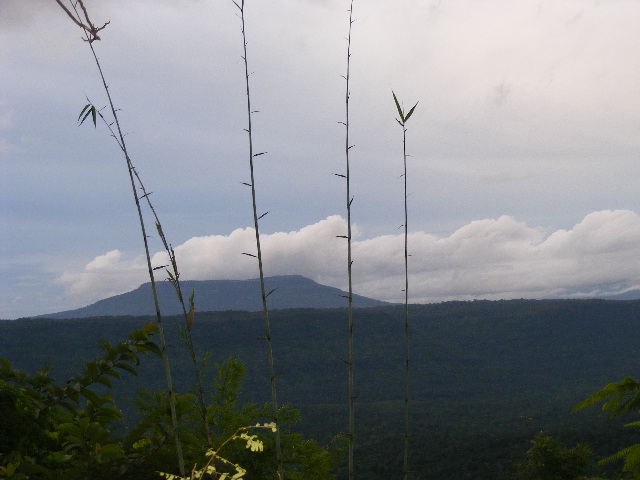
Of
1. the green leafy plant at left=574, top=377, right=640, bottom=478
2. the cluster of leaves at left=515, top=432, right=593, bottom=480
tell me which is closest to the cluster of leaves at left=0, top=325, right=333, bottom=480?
the green leafy plant at left=574, top=377, right=640, bottom=478

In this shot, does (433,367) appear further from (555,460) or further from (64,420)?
(64,420)

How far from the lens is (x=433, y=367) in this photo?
16288cm

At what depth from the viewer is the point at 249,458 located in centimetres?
713

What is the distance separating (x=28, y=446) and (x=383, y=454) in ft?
234

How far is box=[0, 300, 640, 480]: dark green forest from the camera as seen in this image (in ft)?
238

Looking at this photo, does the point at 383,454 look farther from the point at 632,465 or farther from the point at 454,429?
the point at 632,465

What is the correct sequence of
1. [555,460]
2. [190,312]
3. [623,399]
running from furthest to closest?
1. [555,460]
2. [623,399]
3. [190,312]

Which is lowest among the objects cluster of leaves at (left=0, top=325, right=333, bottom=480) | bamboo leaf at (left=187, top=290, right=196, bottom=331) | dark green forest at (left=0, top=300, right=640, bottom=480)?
dark green forest at (left=0, top=300, right=640, bottom=480)

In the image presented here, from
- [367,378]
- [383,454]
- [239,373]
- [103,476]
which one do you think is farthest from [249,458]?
[367,378]

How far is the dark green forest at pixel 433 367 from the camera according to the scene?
7269cm

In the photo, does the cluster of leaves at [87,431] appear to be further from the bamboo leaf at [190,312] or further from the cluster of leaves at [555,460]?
the cluster of leaves at [555,460]

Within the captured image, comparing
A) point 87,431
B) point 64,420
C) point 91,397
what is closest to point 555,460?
point 91,397

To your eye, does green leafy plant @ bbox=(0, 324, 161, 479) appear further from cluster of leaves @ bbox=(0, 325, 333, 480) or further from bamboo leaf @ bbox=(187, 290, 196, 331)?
bamboo leaf @ bbox=(187, 290, 196, 331)

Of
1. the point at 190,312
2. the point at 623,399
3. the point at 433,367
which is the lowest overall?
the point at 433,367
